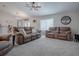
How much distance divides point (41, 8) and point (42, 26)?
527 mm

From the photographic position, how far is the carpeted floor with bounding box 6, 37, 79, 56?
2.64 metres

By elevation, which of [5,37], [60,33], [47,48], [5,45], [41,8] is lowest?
[47,48]

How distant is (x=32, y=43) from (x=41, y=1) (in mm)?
1285

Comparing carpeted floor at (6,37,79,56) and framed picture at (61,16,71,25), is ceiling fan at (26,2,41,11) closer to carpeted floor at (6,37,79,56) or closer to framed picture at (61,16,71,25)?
framed picture at (61,16,71,25)

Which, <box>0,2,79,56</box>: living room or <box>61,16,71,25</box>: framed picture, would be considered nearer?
<box>0,2,79,56</box>: living room

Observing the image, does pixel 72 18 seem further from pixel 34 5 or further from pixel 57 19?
pixel 34 5

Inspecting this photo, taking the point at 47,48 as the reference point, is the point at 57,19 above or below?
above

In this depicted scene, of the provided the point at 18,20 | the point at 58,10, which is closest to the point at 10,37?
the point at 18,20

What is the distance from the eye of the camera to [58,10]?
9.06ft

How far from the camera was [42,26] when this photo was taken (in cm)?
288

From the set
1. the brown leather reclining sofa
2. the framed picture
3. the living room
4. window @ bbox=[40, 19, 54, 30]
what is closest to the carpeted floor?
the living room

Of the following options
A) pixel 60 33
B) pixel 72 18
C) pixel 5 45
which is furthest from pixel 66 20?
pixel 5 45

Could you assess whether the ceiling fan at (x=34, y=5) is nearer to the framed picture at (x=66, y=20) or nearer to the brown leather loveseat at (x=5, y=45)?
the framed picture at (x=66, y=20)

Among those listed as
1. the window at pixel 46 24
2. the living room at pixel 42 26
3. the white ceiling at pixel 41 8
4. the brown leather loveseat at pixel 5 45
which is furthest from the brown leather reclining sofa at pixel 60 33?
the brown leather loveseat at pixel 5 45
